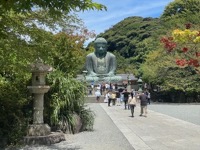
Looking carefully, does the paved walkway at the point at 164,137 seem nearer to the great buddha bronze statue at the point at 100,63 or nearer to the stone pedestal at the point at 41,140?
the stone pedestal at the point at 41,140

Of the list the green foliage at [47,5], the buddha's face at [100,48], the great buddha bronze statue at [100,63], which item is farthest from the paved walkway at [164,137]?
the buddha's face at [100,48]

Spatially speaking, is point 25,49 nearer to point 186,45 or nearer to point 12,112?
point 12,112

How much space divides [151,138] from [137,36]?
63.6 metres

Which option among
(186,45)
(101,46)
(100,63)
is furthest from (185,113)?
(101,46)

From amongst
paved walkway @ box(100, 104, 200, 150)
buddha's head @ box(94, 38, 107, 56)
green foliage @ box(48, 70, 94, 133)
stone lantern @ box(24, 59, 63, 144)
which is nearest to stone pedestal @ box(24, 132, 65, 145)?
stone lantern @ box(24, 59, 63, 144)

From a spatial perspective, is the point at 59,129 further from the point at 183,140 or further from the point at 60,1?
the point at 60,1

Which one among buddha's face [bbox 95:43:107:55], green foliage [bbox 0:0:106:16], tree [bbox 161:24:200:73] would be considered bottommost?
green foliage [bbox 0:0:106:16]

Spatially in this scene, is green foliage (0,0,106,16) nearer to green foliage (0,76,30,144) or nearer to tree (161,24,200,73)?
green foliage (0,76,30,144)

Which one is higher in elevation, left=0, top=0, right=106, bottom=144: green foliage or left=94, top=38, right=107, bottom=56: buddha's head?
left=94, top=38, right=107, bottom=56: buddha's head

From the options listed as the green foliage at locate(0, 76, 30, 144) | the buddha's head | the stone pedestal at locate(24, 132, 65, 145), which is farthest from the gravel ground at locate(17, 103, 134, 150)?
the buddha's head

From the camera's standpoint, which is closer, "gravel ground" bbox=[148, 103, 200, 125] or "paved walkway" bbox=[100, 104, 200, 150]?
"paved walkway" bbox=[100, 104, 200, 150]

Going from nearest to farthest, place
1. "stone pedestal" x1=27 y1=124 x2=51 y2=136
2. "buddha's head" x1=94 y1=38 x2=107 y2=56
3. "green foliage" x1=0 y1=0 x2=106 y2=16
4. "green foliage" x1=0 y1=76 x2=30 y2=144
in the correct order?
"green foliage" x1=0 y1=0 x2=106 y2=16
"green foliage" x1=0 y1=76 x2=30 y2=144
"stone pedestal" x1=27 y1=124 x2=51 y2=136
"buddha's head" x1=94 y1=38 x2=107 y2=56

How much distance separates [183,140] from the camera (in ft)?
35.2

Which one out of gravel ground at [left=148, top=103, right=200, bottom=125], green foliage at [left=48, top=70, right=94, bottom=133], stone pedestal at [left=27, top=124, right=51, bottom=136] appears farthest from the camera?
gravel ground at [left=148, top=103, right=200, bottom=125]
